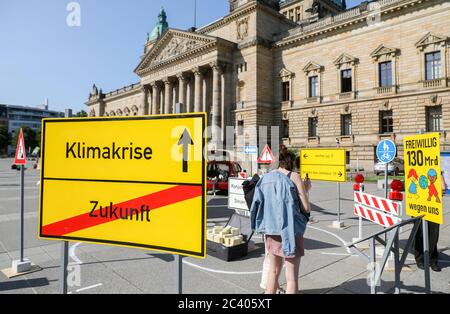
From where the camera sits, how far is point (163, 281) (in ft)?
15.6

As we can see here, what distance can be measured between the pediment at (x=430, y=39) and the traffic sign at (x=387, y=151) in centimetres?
2713

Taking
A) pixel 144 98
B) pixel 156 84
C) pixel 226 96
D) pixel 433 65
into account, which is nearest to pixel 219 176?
pixel 433 65

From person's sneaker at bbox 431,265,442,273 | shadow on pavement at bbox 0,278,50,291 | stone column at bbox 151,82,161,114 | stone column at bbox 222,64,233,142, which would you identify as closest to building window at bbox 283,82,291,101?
stone column at bbox 222,64,233,142

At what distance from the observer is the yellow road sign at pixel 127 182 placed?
7.91 ft

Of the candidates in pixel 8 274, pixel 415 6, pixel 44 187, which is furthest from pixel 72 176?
pixel 415 6

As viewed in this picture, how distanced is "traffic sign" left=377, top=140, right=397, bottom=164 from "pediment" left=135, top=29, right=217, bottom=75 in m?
37.2

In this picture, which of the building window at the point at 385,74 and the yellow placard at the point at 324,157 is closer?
the yellow placard at the point at 324,157

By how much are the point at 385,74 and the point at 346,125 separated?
6.72 metres

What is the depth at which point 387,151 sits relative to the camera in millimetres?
7742

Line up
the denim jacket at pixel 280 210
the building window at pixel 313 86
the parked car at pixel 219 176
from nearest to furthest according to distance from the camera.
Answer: the denim jacket at pixel 280 210 < the parked car at pixel 219 176 < the building window at pixel 313 86

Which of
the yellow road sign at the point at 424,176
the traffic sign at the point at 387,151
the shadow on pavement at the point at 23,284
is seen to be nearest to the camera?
the yellow road sign at the point at 424,176

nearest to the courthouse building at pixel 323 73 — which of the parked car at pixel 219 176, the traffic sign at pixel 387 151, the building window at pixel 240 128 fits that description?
the building window at pixel 240 128

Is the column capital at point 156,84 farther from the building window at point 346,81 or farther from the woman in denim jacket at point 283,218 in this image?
the woman in denim jacket at point 283,218

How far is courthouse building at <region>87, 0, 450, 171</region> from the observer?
29.2m
